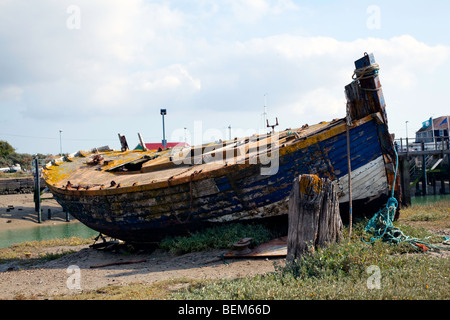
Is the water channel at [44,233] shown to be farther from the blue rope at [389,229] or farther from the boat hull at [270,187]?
the blue rope at [389,229]

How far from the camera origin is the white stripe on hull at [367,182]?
848cm

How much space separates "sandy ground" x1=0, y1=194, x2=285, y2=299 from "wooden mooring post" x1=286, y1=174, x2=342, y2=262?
1.77 ft

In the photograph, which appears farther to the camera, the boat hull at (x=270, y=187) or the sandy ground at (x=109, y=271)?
the boat hull at (x=270, y=187)

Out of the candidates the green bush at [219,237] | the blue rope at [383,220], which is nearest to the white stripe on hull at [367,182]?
the blue rope at [383,220]

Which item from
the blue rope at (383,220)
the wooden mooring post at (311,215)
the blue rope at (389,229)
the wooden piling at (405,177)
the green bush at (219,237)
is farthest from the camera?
the wooden piling at (405,177)

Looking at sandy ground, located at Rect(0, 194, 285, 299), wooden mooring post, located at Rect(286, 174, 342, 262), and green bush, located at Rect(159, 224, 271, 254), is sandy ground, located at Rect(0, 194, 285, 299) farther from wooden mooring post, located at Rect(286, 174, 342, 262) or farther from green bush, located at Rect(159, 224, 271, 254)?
wooden mooring post, located at Rect(286, 174, 342, 262)

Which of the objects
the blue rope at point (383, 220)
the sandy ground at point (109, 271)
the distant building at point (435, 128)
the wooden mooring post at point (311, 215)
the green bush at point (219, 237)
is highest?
the distant building at point (435, 128)

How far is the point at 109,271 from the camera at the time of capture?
317 inches

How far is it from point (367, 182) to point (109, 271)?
5451 millimetres

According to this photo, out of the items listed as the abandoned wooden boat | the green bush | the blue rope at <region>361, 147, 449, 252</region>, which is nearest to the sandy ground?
the green bush

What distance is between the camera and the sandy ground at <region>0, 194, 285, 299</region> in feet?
22.1

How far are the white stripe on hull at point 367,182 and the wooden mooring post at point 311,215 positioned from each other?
2851 mm

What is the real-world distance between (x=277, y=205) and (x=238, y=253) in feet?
4.52

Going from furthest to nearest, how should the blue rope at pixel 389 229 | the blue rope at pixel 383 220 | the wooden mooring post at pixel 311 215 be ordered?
the blue rope at pixel 383 220, the blue rope at pixel 389 229, the wooden mooring post at pixel 311 215
